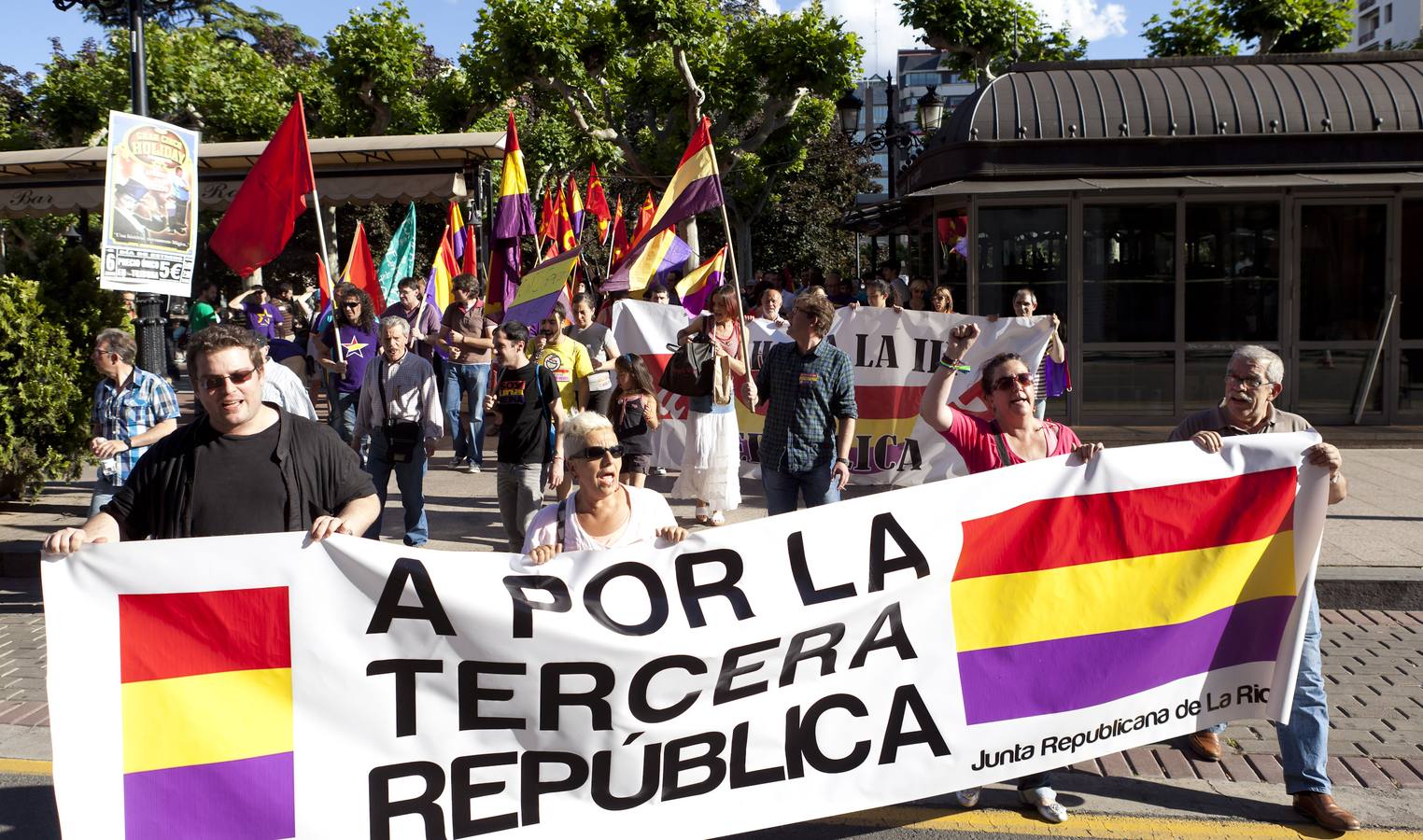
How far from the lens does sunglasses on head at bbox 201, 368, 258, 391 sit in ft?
12.7

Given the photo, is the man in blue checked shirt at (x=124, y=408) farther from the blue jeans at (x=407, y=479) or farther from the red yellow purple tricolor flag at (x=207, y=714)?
the red yellow purple tricolor flag at (x=207, y=714)

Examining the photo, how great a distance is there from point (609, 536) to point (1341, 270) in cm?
1245

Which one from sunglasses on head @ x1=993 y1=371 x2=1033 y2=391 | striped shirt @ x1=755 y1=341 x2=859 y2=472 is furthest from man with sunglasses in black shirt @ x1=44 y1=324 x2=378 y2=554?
striped shirt @ x1=755 y1=341 x2=859 y2=472

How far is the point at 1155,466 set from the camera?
440cm

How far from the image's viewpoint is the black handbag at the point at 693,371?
8.43 m

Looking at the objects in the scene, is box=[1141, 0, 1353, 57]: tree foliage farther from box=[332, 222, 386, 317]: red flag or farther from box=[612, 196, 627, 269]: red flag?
box=[332, 222, 386, 317]: red flag

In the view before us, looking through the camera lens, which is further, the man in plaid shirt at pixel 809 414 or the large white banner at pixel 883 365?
the large white banner at pixel 883 365

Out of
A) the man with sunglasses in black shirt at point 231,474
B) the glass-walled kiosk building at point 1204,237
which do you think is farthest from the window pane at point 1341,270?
the man with sunglasses in black shirt at point 231,474

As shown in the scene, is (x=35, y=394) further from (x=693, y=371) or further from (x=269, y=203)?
(x=693, y=371)

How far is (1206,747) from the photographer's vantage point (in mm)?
4836

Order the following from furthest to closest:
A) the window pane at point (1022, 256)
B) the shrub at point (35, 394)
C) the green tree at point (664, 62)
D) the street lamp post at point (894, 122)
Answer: the green tree at point (664, 62)
the street lamp post at point (894, 122)
the window pane at point (1022, 256)
the shrub at point (35, 394)

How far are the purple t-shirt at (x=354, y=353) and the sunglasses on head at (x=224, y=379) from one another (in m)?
6.57

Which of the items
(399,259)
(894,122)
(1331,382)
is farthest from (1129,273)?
(894,122)

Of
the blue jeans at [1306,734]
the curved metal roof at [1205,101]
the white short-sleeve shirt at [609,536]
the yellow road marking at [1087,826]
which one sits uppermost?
the curved metal roof at [1205,101]
